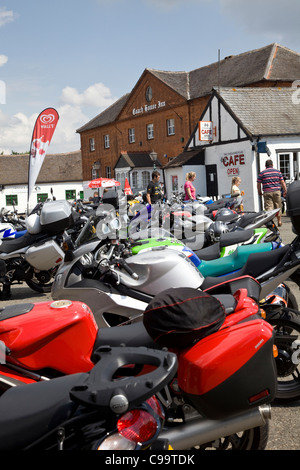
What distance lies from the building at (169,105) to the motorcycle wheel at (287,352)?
29.0m

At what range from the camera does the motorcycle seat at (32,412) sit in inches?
65.9

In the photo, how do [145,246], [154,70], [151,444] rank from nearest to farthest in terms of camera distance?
1. [151,444]
2. [145,246]
3. [154,70]

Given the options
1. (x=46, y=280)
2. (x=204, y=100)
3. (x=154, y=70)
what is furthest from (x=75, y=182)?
(x=46, y=280)

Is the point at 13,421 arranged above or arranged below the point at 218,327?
below

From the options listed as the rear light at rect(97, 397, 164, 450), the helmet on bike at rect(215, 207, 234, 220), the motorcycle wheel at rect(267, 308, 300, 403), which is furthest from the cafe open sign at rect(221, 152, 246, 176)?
the rear light at rect(97, 397, 164, 450)

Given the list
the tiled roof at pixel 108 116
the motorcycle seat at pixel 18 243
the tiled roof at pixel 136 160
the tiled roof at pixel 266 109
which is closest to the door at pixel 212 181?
the tiled roof at pixel 266 109

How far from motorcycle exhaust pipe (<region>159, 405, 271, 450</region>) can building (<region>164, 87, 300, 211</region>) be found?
72.1 ft

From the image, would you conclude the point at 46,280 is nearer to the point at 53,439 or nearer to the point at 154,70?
the point at 53,439

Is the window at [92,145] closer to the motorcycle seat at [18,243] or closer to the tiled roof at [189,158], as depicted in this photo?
the tiled roof at [189,158]

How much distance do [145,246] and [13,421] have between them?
Result: 2.55 meters

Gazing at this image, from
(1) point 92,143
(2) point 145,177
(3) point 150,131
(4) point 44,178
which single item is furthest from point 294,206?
(4) point 44,178

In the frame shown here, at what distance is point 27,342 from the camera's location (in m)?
2.39

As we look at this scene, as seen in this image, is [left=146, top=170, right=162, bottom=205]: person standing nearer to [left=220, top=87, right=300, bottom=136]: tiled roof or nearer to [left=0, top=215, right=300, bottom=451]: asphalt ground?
[left=0, top=215, right=300, bottom=451]: asphalt ground

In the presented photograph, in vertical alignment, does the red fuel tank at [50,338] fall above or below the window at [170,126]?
below
